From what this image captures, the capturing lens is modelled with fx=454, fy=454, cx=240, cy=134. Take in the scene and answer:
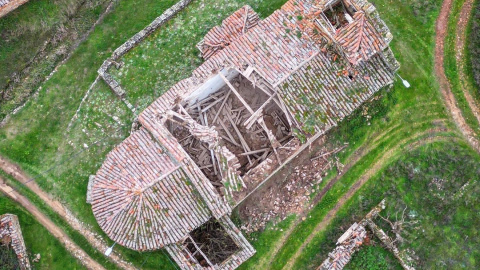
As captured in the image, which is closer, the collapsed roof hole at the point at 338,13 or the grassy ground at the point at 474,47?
the collapsed roof hole at the point at 338,13

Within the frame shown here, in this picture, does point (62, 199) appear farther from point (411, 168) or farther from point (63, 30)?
point (411, 168)

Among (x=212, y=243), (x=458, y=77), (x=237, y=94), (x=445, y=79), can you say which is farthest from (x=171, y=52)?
(x=458, y=77)

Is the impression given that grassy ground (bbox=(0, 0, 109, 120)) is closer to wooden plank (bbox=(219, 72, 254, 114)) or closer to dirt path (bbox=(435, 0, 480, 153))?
wooden plank (bbox=(219, 72, 254, 114))

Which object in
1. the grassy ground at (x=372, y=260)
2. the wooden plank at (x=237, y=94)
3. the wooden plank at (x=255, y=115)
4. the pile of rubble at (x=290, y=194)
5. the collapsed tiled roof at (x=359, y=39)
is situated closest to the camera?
the collapsed tiled roof at (x=359, y=39)

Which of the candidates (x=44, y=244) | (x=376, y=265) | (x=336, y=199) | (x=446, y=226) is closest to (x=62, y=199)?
(x=44, y=244)

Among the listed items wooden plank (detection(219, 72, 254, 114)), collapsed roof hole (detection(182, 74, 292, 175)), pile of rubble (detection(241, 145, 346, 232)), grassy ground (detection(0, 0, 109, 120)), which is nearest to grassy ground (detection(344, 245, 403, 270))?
pile of rubble (detection(241, 145, 346, 232))

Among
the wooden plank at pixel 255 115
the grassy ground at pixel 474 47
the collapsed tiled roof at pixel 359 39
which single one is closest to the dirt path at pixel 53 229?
the wooden plank at pixel 255 115

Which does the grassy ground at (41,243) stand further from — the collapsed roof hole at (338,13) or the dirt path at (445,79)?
the dirt path at (445,79)
